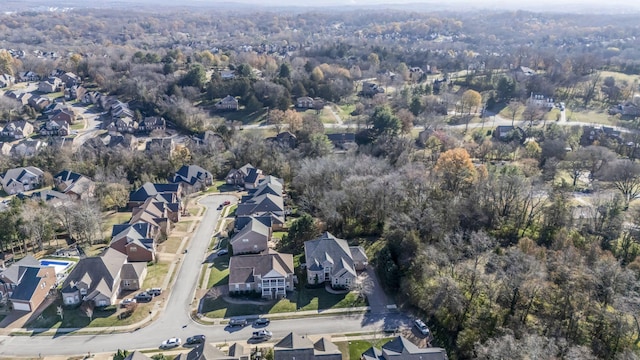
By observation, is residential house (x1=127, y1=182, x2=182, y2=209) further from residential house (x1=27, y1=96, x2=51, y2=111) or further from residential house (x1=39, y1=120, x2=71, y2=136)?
residential house (x1=27, y1=96, x2=51, y2=111)

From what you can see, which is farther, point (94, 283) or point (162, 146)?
point (162, 146)

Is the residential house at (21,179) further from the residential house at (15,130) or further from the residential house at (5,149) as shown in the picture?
the residential house at (15,130)

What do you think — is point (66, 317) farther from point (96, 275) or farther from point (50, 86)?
point (50, 86)

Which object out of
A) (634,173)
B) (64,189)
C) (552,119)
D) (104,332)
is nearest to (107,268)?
(104,332)

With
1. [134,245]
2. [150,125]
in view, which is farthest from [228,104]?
[134,245]

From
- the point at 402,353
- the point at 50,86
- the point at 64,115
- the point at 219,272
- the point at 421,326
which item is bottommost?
the point at 219,272

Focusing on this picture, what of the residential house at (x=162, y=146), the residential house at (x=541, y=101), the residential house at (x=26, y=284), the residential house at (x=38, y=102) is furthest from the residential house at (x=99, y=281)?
the residential house at (x=541, y=101)
